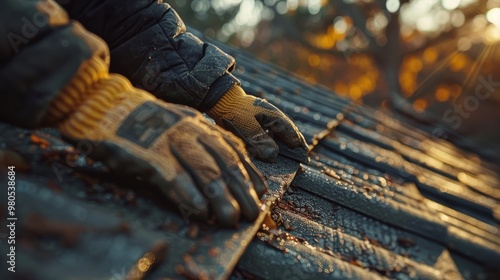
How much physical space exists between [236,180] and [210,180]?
0.09 metres

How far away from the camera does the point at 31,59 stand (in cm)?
88

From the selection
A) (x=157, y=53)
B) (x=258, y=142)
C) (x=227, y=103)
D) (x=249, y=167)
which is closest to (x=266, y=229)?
(x=249, y=167)

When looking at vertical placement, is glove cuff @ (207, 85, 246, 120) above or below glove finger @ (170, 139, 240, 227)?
above

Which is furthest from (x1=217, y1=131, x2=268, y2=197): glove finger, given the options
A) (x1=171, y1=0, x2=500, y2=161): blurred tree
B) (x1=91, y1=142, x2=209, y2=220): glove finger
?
(x1=171, y1=0, x2=500, y2=161): blurred tree

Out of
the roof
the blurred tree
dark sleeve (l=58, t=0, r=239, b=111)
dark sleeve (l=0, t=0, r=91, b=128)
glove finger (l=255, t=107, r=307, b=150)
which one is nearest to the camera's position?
the roof

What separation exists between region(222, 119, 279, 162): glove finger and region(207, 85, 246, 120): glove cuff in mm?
111

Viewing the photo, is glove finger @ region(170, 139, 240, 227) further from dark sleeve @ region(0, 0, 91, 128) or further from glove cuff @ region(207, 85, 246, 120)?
glove cuff @ region(207, 85, 246, 120)

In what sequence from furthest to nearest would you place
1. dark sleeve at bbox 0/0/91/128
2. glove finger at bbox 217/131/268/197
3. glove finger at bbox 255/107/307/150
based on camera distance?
glove finger at bbox 255/107/307/150 < glove finger at bbox 217/131/268/197 < dark sleeve at bbox 0/0/91/128

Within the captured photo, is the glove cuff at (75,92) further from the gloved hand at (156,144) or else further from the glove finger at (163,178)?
the glove finger at (163,178)

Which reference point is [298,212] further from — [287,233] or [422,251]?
[422,251]

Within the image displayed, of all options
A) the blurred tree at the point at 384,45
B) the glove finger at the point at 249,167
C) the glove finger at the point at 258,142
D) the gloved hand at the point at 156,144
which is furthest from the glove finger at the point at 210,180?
the blurred tree at the point at 384,45

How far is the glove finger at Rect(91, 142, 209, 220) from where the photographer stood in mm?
894

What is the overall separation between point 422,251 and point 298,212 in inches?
21.3

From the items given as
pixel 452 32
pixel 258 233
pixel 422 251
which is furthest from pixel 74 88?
pixel 452 32
